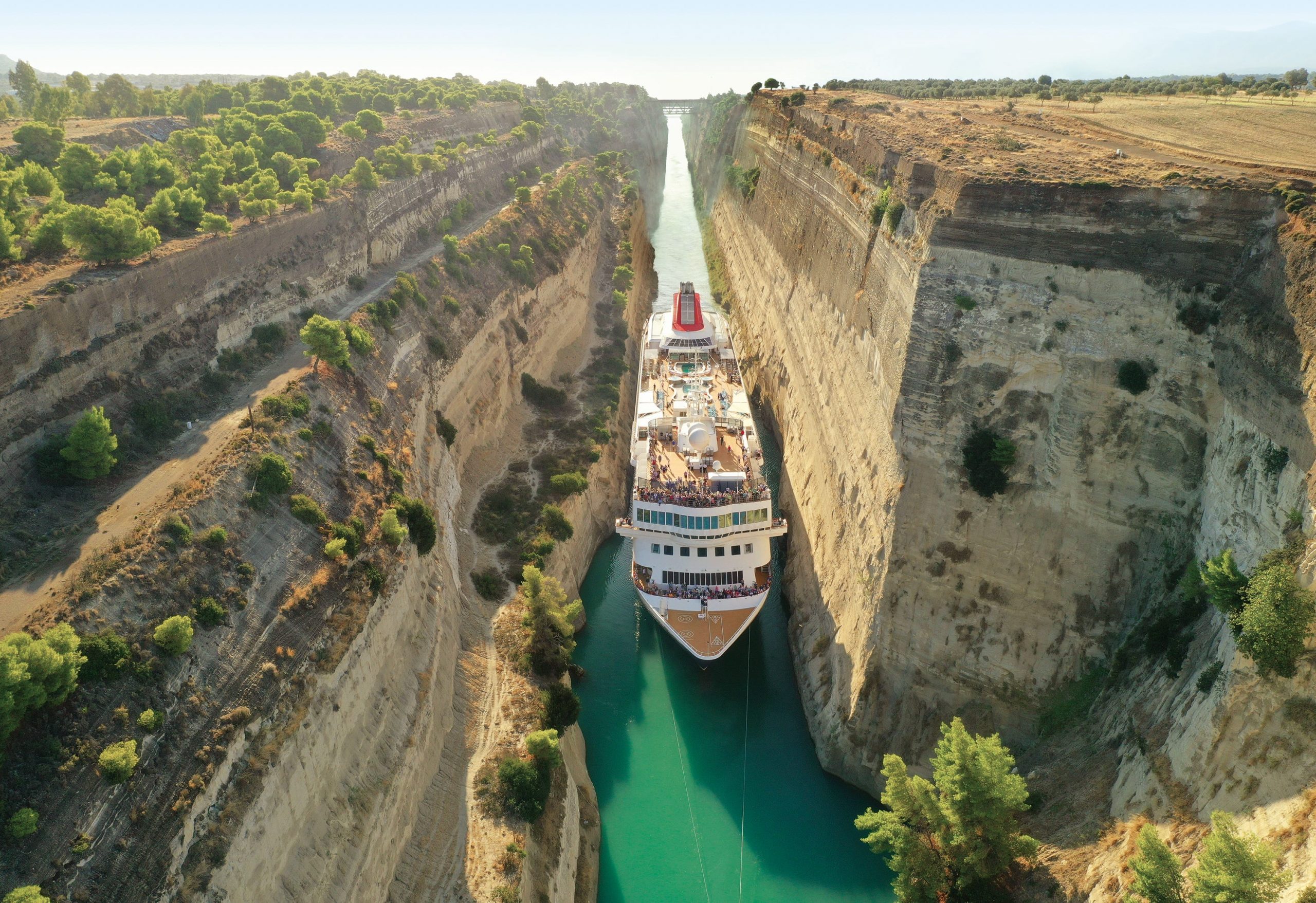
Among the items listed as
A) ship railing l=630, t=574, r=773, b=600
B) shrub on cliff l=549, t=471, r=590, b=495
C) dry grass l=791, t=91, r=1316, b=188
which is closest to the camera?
dry grass l=791, t=91, r=1316, b=188

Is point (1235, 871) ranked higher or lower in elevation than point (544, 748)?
higher

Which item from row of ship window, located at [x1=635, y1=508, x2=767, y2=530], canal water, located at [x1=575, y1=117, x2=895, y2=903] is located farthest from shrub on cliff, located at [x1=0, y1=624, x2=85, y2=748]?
row of ship window, located at [x1=635, y1=508, x2=767, y2=530]

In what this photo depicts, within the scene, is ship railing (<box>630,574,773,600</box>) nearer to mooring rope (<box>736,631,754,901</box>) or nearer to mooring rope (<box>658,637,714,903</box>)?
mooring rope (<box>736,631,754,901</box>)

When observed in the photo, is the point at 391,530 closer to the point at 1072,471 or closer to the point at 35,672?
the point at 35,672

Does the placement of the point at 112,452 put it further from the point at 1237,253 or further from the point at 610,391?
the point at 1237,253

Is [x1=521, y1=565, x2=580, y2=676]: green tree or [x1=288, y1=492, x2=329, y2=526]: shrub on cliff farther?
A: [x1=521, y1=565, x2=580, y2=676]: green tree

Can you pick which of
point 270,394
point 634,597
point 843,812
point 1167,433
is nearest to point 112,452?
point 270,394

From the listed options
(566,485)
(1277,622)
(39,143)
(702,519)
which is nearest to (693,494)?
(702,519)
